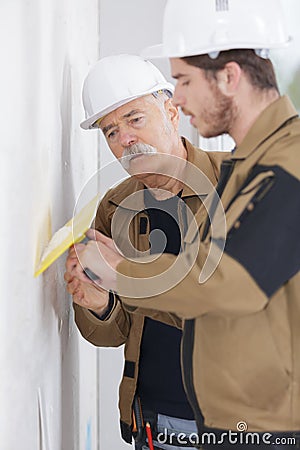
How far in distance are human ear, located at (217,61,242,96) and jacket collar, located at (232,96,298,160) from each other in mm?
63

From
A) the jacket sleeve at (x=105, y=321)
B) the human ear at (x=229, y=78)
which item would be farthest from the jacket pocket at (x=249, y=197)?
the jacket sleeve at (x=105, y=321)

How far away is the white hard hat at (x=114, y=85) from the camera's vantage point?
1630mm

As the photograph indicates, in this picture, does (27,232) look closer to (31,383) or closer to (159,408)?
(31,383)

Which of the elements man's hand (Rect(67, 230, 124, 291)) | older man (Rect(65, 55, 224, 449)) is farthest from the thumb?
older man (Rect(65, 55, 224, 449))

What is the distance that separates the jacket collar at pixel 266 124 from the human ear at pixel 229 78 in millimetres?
63

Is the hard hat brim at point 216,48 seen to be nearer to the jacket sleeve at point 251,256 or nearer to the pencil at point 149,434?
the jacket sleeve at point 251,256

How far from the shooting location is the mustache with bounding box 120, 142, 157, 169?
65.1 inches

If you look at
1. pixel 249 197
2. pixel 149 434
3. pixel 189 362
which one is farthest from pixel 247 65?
pixel 149 434

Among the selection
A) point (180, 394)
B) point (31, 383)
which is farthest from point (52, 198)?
point (180, 394)

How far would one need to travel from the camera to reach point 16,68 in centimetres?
126

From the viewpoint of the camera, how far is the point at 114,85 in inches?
64.4

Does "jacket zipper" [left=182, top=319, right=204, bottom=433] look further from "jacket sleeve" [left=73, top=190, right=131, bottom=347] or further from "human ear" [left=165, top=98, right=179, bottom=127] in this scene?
"human ear" [left=165, top=98, right=179, bottom=127]

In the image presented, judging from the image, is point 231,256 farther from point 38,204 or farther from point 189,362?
point 38,204

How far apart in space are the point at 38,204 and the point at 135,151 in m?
0.29
